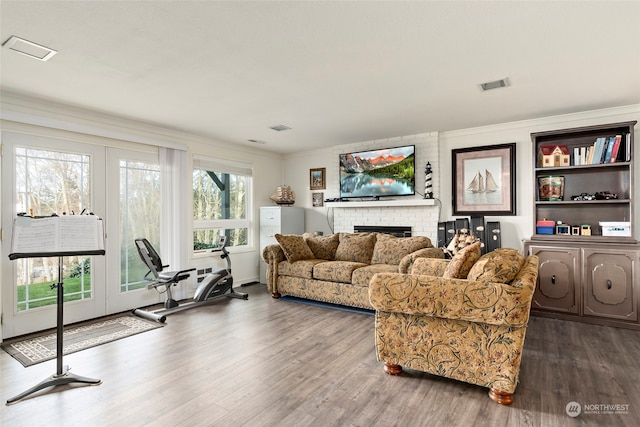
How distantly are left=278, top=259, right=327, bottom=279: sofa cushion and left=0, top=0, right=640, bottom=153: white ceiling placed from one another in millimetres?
1978

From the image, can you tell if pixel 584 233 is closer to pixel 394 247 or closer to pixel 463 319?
pixel 394 247

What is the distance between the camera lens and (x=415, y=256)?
4039 millimetres

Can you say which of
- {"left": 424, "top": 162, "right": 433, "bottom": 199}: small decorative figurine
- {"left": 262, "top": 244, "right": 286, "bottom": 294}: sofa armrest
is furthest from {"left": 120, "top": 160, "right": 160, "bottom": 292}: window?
{"left": 424, "top": 162, "right": 433, "bottom": 199}: small decorative figurine

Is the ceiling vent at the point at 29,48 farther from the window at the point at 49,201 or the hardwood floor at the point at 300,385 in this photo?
the hardwood floor at the point at 300,385

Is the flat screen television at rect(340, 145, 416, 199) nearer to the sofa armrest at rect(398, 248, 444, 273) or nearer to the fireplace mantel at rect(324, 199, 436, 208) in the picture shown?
the fireplace mantel at rect(324, 199, 436, 208)

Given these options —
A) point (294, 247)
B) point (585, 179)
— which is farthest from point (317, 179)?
point (585, 179)

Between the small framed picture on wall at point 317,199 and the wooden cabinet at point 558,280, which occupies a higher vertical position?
the small framed picture on wall at point 317,199

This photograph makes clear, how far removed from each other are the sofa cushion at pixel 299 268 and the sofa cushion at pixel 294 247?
0.09m

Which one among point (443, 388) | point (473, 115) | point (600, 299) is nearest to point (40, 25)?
point (443, 388)

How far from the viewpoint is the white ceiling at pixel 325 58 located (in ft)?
6.66

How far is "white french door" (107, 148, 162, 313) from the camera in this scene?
13.8 ft

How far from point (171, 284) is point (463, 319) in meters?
3.69

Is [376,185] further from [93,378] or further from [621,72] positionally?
[93,378]

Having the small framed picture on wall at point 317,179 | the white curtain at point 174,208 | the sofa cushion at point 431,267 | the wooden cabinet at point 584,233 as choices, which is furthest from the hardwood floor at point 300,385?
the small framed picture on wall at point 317,179
